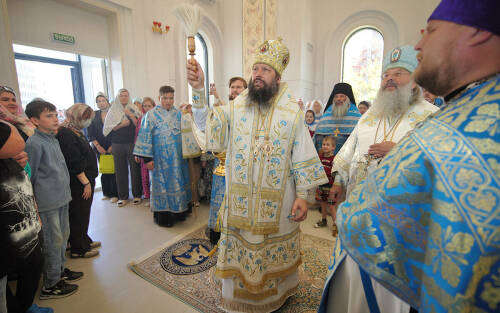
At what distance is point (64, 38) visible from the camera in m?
5.86

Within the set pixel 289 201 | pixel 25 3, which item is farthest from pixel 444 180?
pixel 25 3

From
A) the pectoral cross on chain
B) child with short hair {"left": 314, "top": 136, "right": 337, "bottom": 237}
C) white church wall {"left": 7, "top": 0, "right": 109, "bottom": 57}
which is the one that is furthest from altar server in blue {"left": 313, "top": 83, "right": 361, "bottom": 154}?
white church wall {"left": 7, "top": 0, "right": 109, "bottom": 57}

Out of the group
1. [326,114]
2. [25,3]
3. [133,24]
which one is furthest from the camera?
[133,24]

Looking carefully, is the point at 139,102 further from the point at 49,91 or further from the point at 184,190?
the point at 184,190

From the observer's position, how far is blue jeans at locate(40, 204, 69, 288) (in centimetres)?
229

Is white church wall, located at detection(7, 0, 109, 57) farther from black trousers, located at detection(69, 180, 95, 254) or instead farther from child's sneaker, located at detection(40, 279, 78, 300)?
child's sneaker, located at detection(40, 279, 78, 300)

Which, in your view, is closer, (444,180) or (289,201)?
(444,180)

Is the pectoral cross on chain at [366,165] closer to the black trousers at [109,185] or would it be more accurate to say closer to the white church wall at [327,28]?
the black trousers at [109,185]

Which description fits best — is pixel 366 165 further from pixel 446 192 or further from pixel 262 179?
pixel 446 192

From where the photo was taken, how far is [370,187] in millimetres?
787

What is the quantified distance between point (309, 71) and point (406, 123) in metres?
8.34

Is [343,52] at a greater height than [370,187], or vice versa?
[343,52]

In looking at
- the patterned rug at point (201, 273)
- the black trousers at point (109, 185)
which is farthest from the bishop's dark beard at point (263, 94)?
the black trousers at point (109, 185)

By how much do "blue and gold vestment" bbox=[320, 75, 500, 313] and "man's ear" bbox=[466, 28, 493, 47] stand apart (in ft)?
0.33
